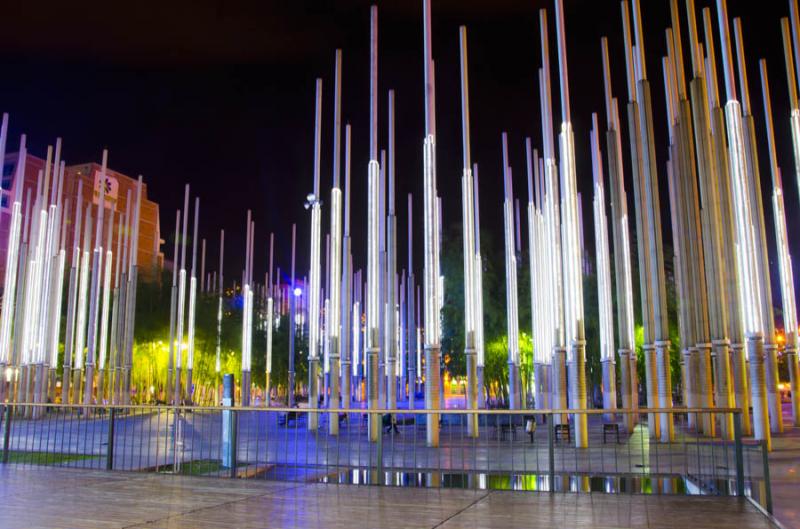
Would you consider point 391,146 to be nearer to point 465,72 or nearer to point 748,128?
point 465,72

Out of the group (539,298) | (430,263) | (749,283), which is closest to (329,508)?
(430,263)

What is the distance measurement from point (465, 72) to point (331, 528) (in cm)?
1649

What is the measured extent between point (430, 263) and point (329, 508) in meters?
11.3

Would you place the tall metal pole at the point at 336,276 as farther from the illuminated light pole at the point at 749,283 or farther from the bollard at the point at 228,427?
the illuminated light pole at the point at 749,283

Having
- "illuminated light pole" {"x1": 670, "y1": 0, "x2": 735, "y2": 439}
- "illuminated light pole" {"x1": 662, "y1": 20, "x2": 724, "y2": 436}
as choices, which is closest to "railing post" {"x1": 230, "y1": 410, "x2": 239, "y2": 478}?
Result: "illuminated light pole" {"x1": 670, "y1": 0, "x2": 735, "y2": 439}

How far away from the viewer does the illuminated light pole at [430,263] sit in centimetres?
1930

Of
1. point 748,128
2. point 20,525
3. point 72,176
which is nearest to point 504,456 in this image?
point 20,525

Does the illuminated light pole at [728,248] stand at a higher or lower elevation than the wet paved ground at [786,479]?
higher

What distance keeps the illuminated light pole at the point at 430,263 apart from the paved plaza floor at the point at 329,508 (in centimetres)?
892

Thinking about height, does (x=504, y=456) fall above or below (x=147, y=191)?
below

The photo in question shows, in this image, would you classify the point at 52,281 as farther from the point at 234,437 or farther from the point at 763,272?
the point at 763,272

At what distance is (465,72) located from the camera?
21625 mm

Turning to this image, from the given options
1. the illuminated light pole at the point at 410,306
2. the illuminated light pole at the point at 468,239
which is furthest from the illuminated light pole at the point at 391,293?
the illuminated light pole at the point at 410,306

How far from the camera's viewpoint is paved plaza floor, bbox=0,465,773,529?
26.0 feet
